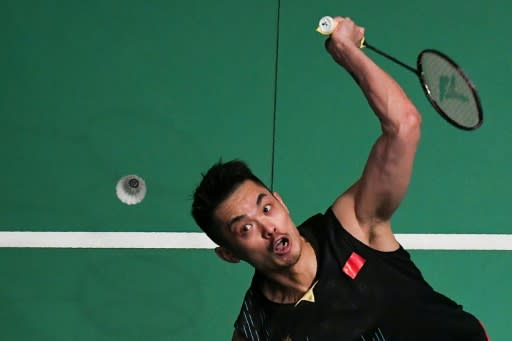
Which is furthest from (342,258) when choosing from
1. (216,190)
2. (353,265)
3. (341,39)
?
(341,39)

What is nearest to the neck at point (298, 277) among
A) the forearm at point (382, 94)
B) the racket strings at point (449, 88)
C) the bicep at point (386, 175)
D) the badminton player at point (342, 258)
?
the badminton player at point (342, 258)

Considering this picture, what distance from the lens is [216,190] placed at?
261cm

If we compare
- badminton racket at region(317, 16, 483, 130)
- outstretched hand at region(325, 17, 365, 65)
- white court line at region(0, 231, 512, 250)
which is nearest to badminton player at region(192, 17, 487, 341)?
outstretched hand at region(325, 17, 365, 65)

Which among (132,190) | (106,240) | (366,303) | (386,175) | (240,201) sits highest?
(132,190)

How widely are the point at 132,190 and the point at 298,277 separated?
4.29 ft

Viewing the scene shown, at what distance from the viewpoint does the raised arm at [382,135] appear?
231 cm

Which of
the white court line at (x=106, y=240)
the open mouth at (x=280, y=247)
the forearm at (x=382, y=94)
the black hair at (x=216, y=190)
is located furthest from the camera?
the white court line at (x=106, y=240)

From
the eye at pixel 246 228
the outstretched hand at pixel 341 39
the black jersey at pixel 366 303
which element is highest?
the outstretched hand at pixel 341 39

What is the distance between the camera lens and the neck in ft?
8.43

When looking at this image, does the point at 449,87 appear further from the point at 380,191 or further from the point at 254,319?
the point at 254,319

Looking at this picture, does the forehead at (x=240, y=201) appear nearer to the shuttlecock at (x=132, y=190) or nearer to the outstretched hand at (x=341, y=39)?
the outstretched hand at (x=341, y=39)

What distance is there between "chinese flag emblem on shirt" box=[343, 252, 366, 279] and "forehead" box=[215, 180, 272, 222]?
0.93 ft

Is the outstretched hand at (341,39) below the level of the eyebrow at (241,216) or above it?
above

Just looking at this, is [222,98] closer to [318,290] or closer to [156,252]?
[156,252]
